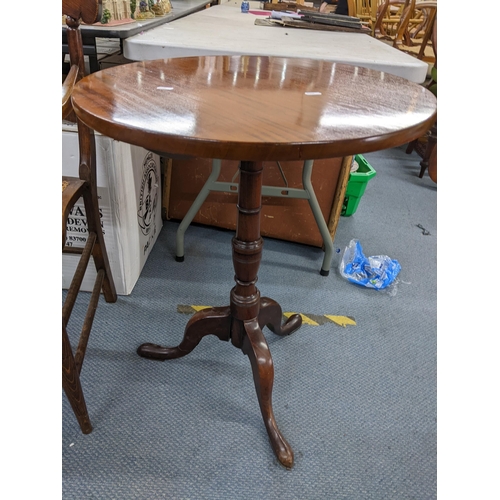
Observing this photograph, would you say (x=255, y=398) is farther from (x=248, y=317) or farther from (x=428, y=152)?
(x=428, y=152)

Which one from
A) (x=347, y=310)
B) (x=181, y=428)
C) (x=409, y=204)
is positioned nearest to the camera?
(x=181, y=428)

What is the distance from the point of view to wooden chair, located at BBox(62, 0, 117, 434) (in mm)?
875

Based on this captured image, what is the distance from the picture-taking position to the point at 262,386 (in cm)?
100

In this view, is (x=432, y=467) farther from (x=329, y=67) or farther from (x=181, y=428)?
(x=329, y=67)

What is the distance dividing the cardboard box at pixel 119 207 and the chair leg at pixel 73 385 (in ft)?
1.62

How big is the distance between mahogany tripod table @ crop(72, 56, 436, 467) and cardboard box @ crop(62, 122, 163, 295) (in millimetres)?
348

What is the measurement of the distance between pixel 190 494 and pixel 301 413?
1.14ft

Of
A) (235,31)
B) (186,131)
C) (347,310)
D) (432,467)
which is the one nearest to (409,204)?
(347,310)

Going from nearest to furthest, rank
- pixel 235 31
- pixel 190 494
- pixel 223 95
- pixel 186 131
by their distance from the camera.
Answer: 1. pixel 186 131
2. pixel 223 95
3. pixel 190 494
4. pixel 235 31

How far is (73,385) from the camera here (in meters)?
0.92

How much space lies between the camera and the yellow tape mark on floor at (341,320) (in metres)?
1.41

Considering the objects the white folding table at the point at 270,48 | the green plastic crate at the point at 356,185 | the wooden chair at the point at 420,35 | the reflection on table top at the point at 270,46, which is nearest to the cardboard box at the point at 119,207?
the white folding table at the point at 270,48

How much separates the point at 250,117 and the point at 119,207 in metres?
0.76

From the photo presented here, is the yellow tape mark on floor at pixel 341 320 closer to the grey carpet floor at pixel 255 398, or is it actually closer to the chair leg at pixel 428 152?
the grey carpet floor at pixel 255 398
